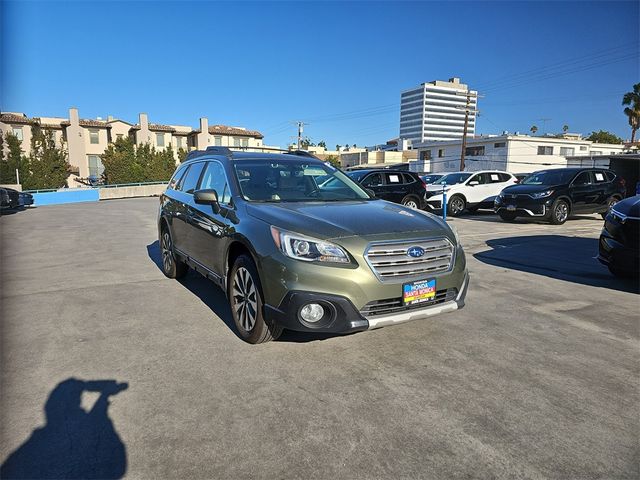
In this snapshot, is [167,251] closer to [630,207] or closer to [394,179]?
[630,207]

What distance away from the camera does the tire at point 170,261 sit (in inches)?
235

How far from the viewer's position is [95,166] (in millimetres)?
50812

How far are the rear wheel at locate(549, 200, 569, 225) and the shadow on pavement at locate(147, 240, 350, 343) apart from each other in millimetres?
10332

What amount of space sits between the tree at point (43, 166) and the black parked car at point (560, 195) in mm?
37882

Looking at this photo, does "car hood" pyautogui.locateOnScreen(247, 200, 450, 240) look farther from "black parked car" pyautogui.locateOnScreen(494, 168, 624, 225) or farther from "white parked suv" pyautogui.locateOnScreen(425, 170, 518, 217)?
"white parked suv" pyautogui.locateOnScreen(425, 170, 518, 217)

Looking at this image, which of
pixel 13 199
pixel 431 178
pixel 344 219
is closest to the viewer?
pixel 344 219

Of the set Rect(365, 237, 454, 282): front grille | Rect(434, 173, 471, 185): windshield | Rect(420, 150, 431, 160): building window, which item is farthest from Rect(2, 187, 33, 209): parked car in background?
Rect(420, 150, 431, 160): building window

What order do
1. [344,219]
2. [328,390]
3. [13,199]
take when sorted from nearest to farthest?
[328,390] → [344,219] → [13,199]

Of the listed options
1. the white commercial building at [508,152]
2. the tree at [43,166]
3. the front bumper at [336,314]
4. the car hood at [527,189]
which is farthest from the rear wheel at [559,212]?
the tree at [43,166]

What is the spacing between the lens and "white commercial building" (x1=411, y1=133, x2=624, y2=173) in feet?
145

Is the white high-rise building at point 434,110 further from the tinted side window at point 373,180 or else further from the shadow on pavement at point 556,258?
the shadow on pavement at point 556,258

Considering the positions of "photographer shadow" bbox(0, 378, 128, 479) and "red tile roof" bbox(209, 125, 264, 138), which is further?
"red tile roof" bbox(209, 125, 264, 138)

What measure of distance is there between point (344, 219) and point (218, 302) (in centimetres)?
212

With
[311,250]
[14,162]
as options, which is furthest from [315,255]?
[14,162]
